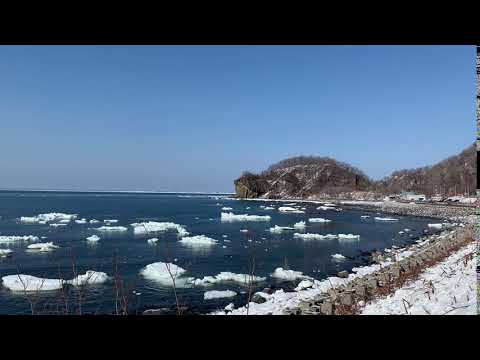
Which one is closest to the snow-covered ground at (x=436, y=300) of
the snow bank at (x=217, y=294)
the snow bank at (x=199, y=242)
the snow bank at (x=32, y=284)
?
the snow bank at (x=217, y=294)

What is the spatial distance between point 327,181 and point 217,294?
63852 millimetres

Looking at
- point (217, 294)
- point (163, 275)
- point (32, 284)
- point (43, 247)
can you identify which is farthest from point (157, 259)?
point (43, 247)

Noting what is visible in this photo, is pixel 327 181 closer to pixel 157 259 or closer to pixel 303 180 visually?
pixel 303 180

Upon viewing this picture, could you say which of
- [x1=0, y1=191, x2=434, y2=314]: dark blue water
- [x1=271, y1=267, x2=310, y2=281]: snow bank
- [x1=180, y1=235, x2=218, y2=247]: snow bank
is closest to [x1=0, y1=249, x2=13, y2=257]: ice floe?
[x1=0, y1=191, x2=434, y2=314]: dark blue water

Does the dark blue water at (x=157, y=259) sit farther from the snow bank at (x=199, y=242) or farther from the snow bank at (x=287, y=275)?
the snow bank at (x=199, y=242)

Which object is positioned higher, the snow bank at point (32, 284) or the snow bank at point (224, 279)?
the snow bank at point (32, 284)

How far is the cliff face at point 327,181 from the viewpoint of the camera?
2152 inches

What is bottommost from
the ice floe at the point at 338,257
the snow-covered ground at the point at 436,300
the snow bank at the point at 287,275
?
the ice floe at the point at 338,257

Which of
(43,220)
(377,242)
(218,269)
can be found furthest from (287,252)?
(43,220)

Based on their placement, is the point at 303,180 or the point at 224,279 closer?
the point at 224,279

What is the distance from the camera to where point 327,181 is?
6888 centimetres

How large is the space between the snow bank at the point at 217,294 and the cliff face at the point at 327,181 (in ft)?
163

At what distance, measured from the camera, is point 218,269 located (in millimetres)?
10328
